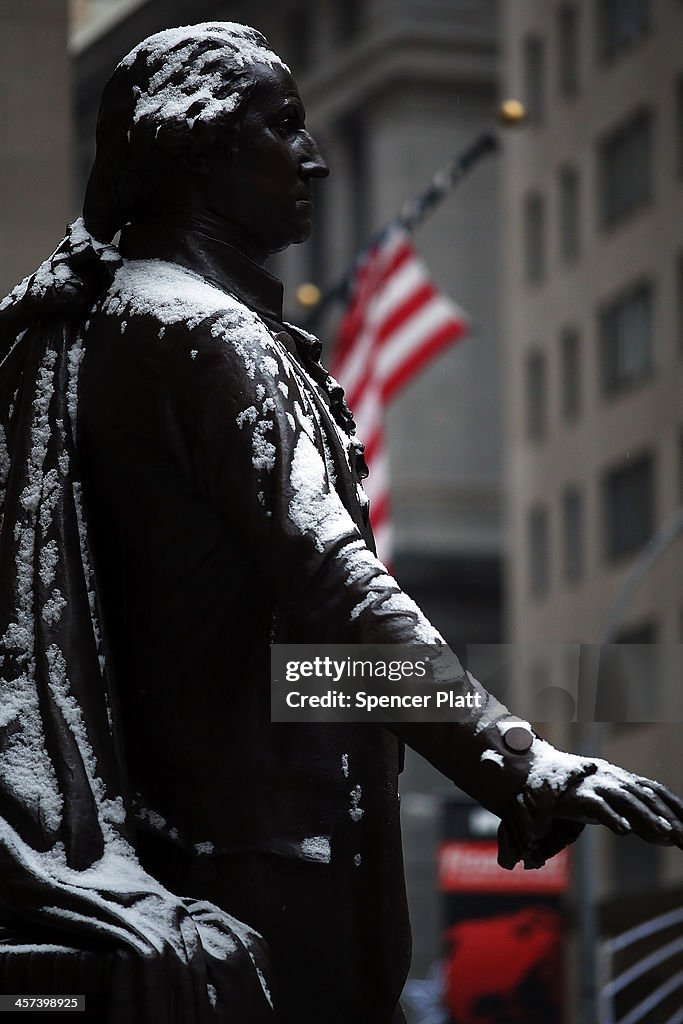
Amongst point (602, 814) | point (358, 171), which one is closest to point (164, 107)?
point (602, 814)

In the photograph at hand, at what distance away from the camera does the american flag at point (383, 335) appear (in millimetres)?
23031

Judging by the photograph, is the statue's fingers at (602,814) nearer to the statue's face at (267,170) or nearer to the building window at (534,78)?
the statue's face at (267,170)

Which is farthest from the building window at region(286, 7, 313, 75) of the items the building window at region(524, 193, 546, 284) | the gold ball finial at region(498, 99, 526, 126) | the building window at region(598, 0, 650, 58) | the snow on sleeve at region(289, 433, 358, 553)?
the snow on sleeve at region(289, 433, 358, 553)

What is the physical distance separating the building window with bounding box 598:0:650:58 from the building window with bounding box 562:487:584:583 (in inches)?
378

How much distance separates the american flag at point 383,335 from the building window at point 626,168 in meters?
29.5

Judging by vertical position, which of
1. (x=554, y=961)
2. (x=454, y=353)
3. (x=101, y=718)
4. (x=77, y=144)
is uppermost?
(x=454, y=353)

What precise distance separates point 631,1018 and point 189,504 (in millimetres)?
18799

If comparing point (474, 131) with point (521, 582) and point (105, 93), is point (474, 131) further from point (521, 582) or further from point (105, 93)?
point (105, 93)

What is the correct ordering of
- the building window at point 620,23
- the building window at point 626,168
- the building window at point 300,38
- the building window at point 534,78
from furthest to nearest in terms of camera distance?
the building window at point 300,38
the building window at point 534,78
the building window at point 620,23
the building window at point 626,168

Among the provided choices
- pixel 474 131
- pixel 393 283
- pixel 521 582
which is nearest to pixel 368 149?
pixel 474 131

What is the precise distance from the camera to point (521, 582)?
5919 centimetres

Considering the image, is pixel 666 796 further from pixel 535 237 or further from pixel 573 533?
pixel 535 237

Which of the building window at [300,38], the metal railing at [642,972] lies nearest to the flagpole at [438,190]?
the metal railing at [642,972]

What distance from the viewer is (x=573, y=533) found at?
5681 cm
